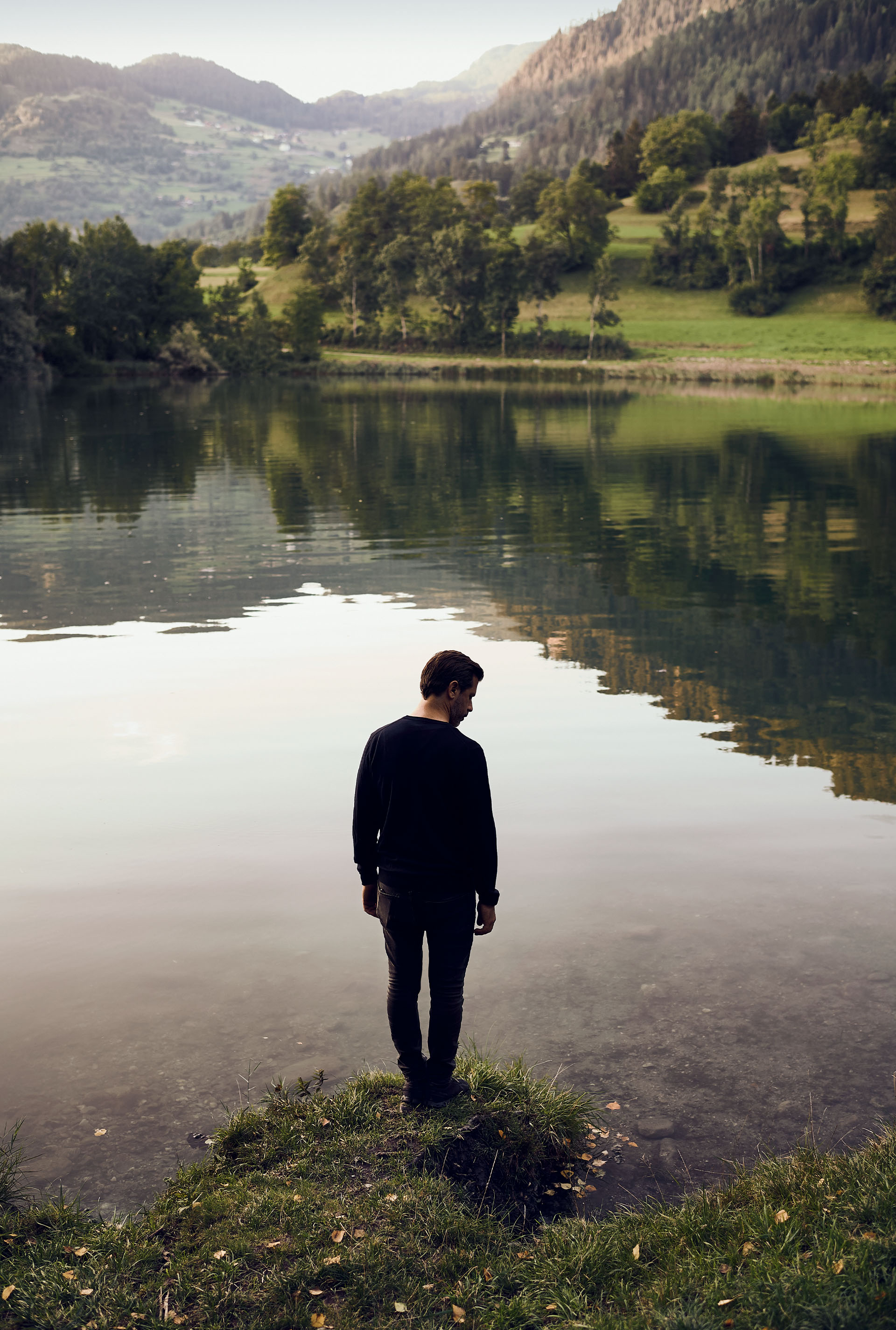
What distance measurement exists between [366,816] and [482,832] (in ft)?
2.23

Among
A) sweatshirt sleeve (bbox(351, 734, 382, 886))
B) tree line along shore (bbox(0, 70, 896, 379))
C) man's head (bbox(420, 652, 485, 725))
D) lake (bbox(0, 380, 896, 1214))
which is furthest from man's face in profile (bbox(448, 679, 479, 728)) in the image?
tree line along shore (bbox(0, 70, 896, 379))

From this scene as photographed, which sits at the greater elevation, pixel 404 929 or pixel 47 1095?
pixel 404 929

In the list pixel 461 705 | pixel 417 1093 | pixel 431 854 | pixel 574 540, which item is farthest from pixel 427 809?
pixel 574 540

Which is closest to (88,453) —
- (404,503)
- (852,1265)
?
(404,503)

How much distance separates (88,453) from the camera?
49.9m

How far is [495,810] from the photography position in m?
11.6

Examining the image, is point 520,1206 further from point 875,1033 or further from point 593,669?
point 593,669

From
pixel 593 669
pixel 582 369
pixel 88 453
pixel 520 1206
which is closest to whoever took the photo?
pixel 520 1206

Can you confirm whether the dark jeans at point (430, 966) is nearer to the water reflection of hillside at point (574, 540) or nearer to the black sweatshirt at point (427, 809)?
the black sweatshirt at point (427, 809)

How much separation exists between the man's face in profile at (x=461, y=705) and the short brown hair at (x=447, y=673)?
0.02 meters

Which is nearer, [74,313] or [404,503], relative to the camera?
[404,503]

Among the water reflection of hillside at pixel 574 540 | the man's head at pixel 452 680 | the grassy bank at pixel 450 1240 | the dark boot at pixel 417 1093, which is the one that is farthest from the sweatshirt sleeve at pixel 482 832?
the water reflection of hillside at pixel 574 540

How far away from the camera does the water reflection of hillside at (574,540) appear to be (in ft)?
55.8

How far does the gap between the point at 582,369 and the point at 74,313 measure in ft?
182
